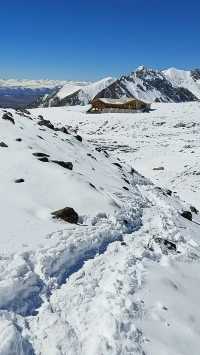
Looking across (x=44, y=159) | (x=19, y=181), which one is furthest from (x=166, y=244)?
(x=44, y=159)

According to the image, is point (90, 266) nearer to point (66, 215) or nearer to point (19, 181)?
point (66, 215)

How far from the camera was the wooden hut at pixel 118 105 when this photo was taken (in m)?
96.3

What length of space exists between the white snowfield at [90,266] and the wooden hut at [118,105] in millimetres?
67497

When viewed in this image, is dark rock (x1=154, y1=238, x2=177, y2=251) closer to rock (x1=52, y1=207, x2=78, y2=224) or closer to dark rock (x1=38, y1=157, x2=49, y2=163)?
rock (x1=52, y1=207, x2=78, y2=224)

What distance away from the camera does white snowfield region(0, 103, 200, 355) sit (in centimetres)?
1084

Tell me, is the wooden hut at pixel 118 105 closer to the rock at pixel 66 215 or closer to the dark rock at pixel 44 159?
the dark rock at pixel 44 159

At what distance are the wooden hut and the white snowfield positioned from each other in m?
67.5

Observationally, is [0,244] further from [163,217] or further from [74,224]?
[163,217]

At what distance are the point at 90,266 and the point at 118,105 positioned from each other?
90560 millimetres

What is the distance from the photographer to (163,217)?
2245 centimetres

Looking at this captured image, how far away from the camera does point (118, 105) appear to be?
103 meters

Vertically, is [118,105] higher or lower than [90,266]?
lower

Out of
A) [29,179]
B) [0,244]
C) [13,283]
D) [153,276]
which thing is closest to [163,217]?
[29,179]

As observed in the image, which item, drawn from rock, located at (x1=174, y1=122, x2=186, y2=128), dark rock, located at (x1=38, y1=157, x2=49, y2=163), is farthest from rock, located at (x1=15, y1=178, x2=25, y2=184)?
rock, located at (x1=174, y1=122, x2=186, y2=128)
